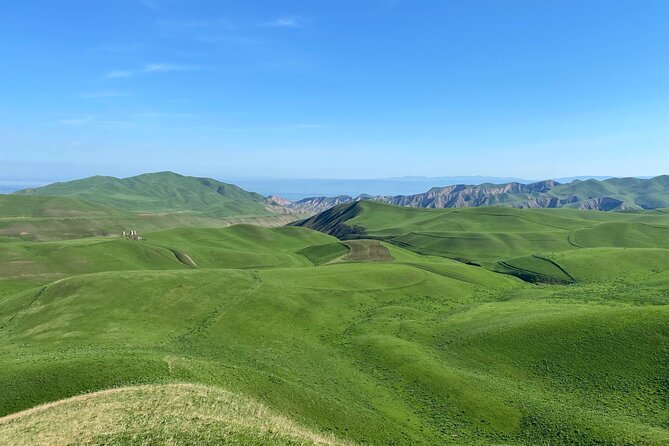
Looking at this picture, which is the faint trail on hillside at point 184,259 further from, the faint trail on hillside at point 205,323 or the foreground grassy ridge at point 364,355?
the faint trail on hillside at point 205,323

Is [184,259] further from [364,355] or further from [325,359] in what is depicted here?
[364,355]

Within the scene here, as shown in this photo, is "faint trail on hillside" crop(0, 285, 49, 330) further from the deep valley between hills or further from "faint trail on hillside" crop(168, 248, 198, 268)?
"faint trail on hillside" crop(168, 248, 198, 268)

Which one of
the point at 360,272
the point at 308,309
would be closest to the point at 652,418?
the point at 308,309

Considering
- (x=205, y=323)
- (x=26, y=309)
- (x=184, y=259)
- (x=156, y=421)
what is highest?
(x=156, y=421)

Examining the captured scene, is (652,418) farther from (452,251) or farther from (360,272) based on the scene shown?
(452,251)

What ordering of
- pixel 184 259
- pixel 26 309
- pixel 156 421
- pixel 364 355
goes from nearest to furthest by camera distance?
1. pixel 156 421
2. pixel 364 355
3. pixel 26 309
4. pixel 184 259

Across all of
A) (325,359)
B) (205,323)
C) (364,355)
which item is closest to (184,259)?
(205,323)

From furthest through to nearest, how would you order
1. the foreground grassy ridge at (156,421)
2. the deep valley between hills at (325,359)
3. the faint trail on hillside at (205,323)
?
1. the faint trail on hillside at (205,323)
2. the deep valley between hills at (325,359)
3. the foreground grassy ridge at (156,421)

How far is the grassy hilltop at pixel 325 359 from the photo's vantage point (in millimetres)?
32719

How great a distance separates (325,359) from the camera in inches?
2170

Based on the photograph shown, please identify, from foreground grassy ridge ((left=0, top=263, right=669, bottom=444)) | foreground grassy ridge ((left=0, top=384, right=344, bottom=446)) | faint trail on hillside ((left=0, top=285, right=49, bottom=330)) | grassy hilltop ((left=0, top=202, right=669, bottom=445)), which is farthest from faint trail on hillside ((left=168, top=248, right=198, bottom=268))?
foreground grassy ridge ((left=0, top=384, right=344, bottom=446))

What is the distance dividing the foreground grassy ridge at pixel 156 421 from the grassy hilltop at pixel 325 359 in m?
0.17

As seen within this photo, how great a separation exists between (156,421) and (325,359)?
29.9 meters

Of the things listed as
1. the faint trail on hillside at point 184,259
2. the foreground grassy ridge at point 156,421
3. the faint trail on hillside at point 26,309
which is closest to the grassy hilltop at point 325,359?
the foreground grassy ridge at point 156,421
